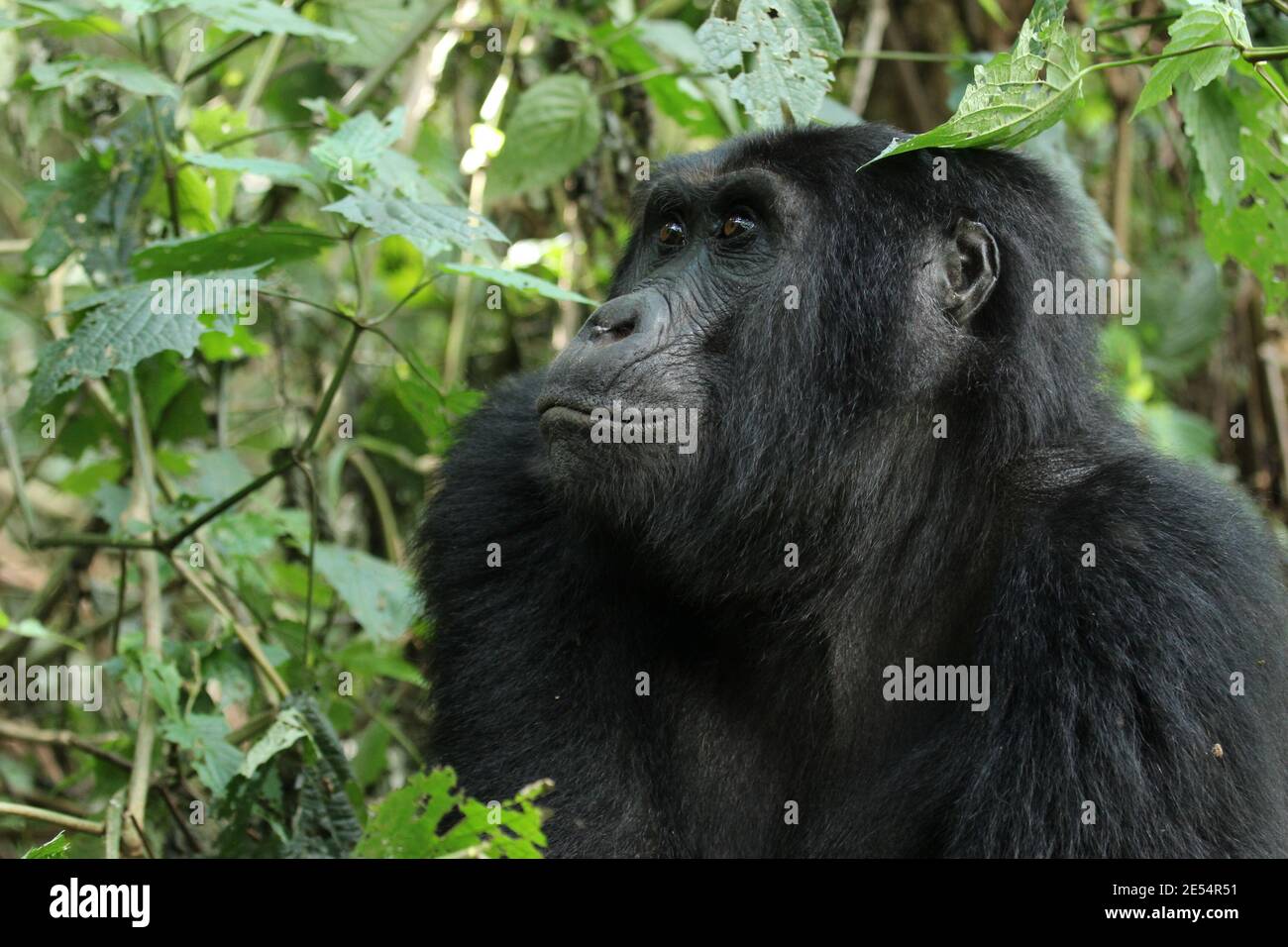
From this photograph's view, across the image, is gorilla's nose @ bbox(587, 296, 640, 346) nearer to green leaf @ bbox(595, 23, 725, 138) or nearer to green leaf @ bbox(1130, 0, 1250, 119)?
green leaf @ bbox(1130, 0, 1250, 119)

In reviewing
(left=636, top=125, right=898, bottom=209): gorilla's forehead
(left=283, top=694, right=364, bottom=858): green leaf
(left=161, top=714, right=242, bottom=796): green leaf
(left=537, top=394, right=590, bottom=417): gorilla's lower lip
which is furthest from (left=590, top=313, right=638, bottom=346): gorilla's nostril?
(left=161, top=714, right=242, bottom=796): green leaf

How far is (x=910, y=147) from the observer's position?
10.9 ft

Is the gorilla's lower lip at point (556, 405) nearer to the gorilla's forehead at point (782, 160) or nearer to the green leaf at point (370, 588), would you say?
the gorilla's forehead at point (782, 160)

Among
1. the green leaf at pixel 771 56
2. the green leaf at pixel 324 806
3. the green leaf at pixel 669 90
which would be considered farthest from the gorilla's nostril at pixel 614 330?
the green leaf at pixel 669 90

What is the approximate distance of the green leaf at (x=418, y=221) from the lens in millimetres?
3738

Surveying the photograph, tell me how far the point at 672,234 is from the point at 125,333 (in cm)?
149

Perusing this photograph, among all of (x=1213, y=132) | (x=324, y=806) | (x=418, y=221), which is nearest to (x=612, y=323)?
(x=418, y=221)

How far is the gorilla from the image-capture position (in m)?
3.44

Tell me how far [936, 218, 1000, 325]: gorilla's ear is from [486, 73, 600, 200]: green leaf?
210 cm

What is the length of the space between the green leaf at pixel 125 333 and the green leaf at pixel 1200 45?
2.29m

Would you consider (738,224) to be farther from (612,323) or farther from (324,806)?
(324,806)

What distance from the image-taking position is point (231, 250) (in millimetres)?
4078
